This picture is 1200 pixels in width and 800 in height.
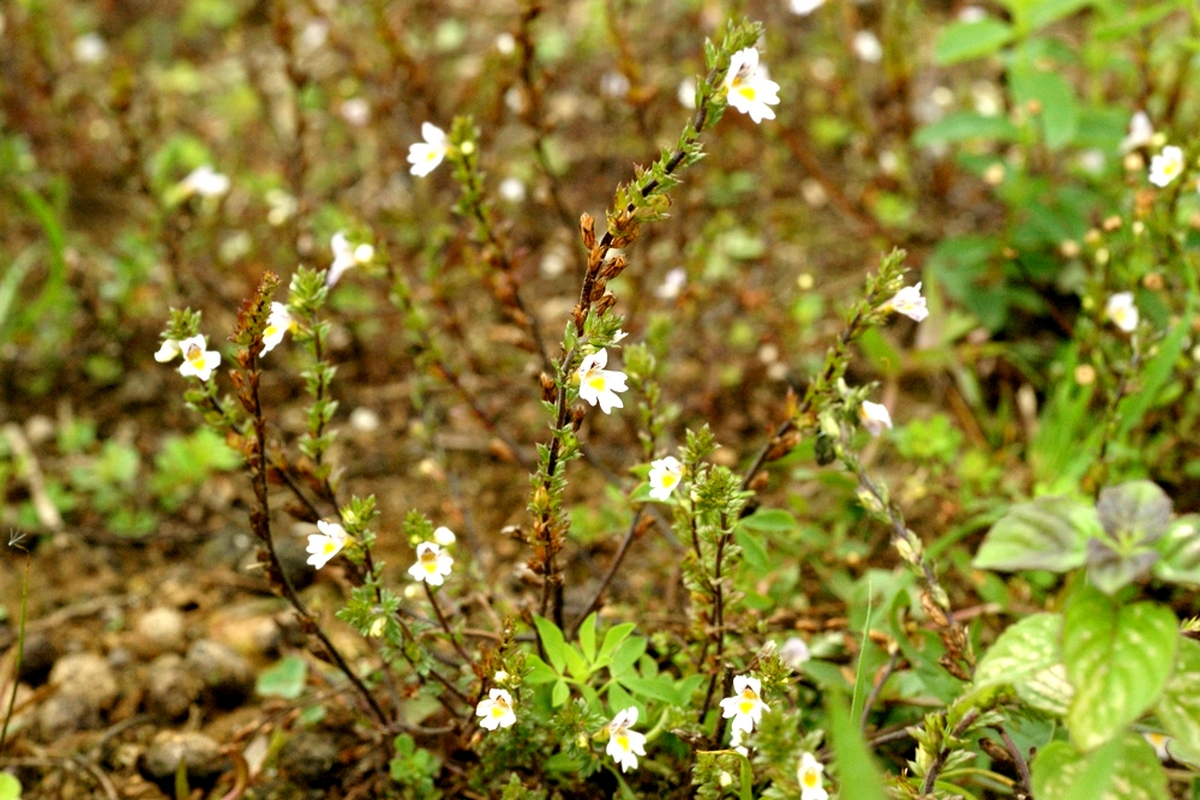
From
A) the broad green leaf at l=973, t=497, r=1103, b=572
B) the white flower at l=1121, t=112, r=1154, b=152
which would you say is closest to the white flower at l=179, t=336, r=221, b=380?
the broad green leaf at l=973, t=497, r=1103, b=572

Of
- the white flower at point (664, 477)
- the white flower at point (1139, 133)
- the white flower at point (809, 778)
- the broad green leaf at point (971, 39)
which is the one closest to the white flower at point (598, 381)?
the white flower at point (664, 477)

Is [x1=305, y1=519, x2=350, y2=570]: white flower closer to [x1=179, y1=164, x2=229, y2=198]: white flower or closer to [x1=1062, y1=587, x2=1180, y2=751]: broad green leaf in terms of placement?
[x1=1062, y1=587, x2=1180, y2=751]: broad green leaf

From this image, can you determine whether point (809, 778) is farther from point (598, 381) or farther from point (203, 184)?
point (203, 184)

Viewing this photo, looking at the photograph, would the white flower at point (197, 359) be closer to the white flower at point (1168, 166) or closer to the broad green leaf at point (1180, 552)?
the broad green leaf at point (1180, 552)

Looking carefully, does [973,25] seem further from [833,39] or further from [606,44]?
[606,44]

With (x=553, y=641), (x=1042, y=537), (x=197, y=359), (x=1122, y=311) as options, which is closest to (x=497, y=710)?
(x=553, y=641)

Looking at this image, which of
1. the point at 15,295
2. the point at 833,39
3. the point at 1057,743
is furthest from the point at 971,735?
the point at 15,295
